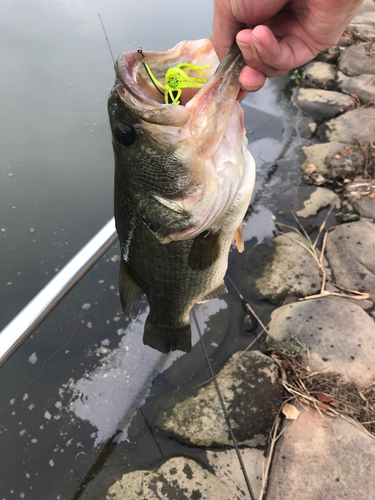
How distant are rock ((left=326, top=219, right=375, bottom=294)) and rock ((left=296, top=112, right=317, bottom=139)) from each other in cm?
155

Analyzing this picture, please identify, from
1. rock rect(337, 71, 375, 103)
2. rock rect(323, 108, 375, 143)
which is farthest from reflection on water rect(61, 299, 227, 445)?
rock rect(337, 71, 375, 103)

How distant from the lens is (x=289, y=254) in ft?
8.61

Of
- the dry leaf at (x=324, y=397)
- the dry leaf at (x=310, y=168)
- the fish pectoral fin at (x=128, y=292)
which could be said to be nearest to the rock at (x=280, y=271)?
the dry leaf at (x=324, y=397)

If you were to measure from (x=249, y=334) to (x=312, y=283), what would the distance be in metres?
0.64

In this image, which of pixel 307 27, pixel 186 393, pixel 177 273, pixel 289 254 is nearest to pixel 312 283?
pixel 289 254

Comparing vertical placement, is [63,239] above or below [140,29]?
below

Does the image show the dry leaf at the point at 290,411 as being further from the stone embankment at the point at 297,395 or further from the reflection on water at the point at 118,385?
the reflection on water at the point at 118,385

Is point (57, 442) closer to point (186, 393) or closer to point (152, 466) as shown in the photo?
point (152, 466)

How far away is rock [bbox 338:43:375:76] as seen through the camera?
4.54m

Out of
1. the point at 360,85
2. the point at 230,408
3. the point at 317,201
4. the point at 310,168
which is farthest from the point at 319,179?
the point at 230,408

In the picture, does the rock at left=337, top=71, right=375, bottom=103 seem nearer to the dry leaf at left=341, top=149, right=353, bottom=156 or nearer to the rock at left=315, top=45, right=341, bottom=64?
the rock at left=315, top=45, right=341, bottom=64

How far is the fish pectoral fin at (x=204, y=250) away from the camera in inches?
43.8

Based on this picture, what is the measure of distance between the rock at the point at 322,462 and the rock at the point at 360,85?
399 centimetres

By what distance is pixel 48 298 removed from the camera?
4.26 feet
